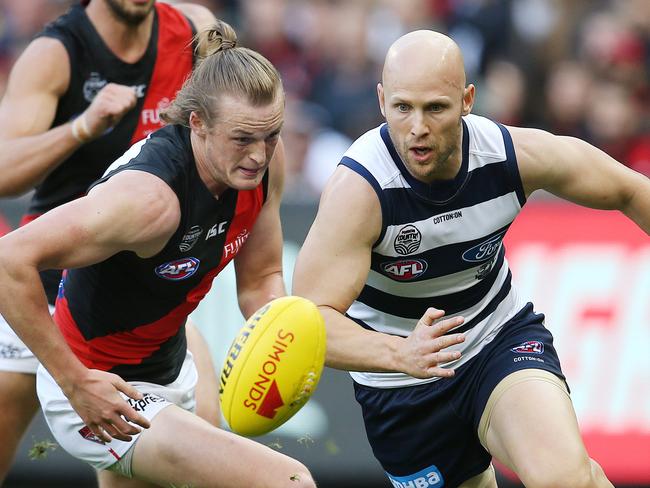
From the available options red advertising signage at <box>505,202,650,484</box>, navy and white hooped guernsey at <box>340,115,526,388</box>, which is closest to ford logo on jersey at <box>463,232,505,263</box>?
navy and white hooped guernsey at <box>340,115,526,388</box>

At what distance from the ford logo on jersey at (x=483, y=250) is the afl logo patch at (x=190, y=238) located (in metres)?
1.19

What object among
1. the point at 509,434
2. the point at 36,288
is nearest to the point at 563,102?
the point at 509,434

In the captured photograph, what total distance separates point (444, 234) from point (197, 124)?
1.17 m

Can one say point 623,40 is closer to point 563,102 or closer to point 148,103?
point 563,102

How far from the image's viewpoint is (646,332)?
841cm

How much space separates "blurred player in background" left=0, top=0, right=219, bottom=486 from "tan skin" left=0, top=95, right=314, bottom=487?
975 mm

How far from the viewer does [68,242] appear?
15.1ft

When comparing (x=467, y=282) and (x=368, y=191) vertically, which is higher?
(x=368, y=191)

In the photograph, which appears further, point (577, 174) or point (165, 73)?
point (165, 73)

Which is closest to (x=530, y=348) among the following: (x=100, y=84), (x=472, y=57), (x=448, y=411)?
(x=448, y=411)

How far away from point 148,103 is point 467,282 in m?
1.96

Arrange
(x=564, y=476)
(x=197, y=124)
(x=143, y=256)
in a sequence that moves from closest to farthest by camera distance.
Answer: (x=564, y=476) → (x=143, y=256) → (x=197, y=124)

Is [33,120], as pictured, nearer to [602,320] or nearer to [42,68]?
[42,68]

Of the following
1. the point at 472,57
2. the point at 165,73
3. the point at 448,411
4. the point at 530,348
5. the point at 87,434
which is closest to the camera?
the point at 87,434
